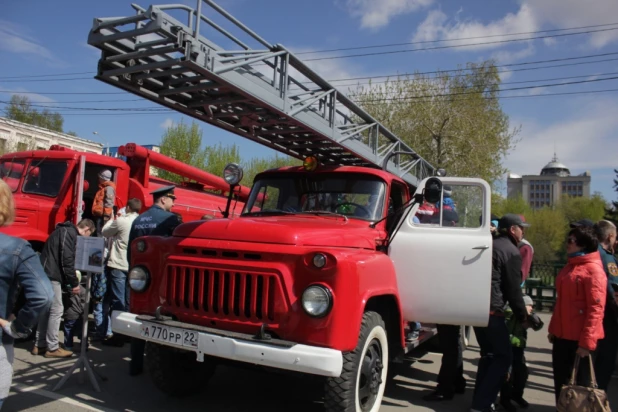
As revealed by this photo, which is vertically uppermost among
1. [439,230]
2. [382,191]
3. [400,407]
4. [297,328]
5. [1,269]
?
[382,191]

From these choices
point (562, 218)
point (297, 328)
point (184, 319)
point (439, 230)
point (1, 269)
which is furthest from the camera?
point (562, 218)

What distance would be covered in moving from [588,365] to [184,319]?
332cm

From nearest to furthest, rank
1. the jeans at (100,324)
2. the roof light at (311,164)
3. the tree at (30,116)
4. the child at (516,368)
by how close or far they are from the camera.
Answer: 1. the child at (516,368)
2. the roof light at (311,164)
3. the jeans at (100,324)
4. the tree at (30,116)

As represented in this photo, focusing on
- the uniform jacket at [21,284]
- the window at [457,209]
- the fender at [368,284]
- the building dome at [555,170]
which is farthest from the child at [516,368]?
the building dome at [555,170]

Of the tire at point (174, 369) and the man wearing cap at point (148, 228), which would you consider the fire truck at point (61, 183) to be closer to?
the man wearing cap at point (148, 228)

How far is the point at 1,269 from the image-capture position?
96.9 inches

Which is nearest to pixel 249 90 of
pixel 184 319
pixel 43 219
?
pixel 184 319

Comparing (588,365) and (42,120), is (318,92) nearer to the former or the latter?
(588,365)

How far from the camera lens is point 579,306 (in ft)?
13.4

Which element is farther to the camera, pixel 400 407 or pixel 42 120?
pixel 42 120

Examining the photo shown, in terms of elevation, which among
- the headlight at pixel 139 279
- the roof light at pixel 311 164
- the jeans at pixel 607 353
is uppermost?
the roof light at pixel 311 164

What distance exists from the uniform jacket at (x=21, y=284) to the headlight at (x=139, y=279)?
157 centimetres

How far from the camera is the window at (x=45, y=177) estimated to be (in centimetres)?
768

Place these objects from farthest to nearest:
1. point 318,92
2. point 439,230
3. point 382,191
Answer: point 318,92 → point 382,191 → point 439,230
